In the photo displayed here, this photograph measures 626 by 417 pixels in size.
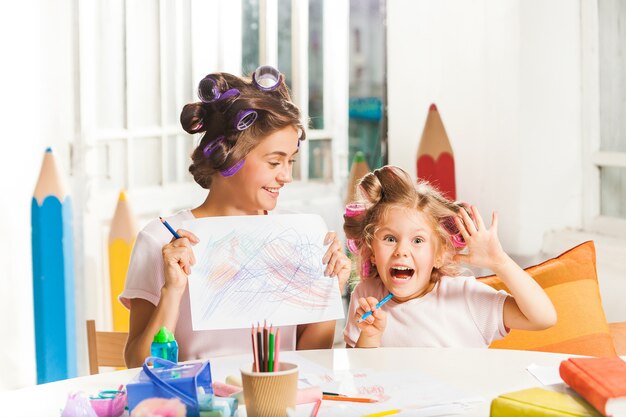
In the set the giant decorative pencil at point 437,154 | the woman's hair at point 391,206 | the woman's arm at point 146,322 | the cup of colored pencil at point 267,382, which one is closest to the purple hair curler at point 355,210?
the woman's hair at point 391,206

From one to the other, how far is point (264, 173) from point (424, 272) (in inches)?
13.0

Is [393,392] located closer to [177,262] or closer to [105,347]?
[177,262]

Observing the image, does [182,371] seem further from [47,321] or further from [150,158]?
[150,158]

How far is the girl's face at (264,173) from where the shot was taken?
1.67m

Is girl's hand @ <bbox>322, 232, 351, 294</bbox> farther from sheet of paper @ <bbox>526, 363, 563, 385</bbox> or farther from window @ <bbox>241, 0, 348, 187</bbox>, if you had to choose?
window @ <bbox>241, 0, 348, 187</bbox>

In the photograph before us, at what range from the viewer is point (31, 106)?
2.66 meters

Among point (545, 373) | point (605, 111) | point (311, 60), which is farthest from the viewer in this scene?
point (311, 60)

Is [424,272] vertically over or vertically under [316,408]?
over

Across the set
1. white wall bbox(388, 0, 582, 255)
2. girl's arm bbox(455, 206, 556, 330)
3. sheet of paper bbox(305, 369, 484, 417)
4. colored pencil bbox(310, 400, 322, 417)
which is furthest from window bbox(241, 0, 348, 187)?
colored pencil bbox(310, 400, 322, 417)

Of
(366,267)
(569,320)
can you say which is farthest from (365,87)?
(366,267)

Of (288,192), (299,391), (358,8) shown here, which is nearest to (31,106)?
(288,192)

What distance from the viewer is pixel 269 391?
45.3 inches

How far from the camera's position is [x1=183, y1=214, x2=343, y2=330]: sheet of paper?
1.61 meters

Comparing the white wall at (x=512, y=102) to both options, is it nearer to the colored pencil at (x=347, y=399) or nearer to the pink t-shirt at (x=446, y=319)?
the pink t-shirt at (x=446, y=319)
